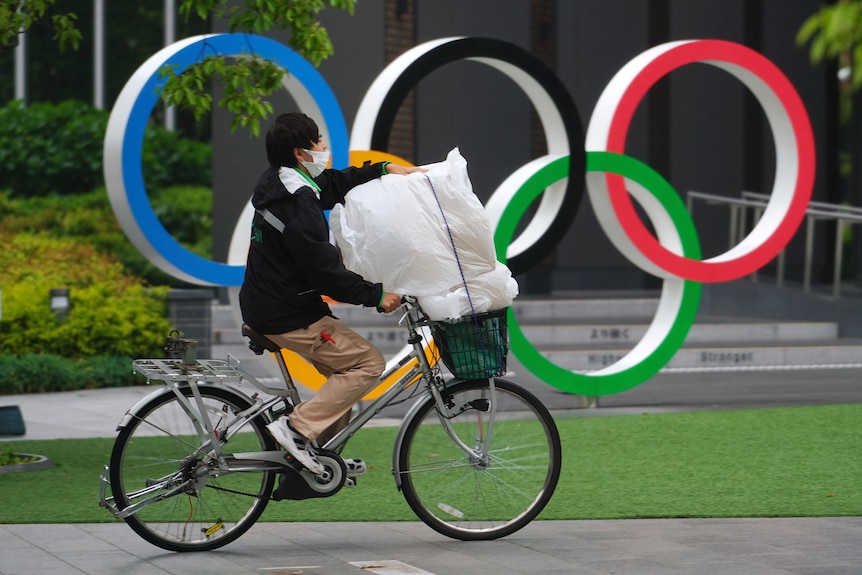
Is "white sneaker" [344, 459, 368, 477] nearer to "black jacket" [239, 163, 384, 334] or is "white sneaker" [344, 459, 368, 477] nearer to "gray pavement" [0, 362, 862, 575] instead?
"gray pavement" [0, 362, 862, 575]

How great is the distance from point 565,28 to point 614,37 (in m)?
0.85

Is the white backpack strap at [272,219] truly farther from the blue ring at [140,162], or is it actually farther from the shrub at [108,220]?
the shrub at [108,220]

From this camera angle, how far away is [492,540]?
601cm

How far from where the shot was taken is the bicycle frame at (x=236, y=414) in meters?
5.62

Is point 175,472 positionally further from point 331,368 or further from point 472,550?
point 472,550

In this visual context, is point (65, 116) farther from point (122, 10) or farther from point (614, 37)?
point (614, 37)

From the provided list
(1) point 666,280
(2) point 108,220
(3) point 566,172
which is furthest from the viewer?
(2) point 108,220

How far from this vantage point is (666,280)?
36.2ft

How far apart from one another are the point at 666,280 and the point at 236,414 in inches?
240

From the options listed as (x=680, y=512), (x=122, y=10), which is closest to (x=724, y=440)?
(x=680, y=512)

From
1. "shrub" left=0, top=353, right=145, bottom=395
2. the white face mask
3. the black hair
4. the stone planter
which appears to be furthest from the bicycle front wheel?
"shrub" left=0, top=353, right=145, bottom=395

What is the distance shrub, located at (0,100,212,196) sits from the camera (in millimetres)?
18938

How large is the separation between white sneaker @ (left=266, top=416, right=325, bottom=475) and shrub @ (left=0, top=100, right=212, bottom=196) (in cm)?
1394

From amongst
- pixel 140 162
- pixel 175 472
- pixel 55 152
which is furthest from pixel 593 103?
pixel 175 472
